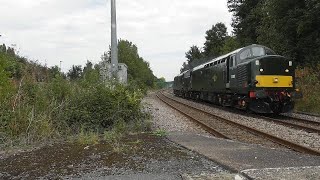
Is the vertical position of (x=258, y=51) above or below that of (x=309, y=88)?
above

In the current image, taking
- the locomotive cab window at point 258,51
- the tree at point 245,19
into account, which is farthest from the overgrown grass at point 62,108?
the tree at point 245,19

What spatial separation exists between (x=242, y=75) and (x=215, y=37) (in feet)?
241

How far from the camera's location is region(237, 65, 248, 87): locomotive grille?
18.6 metres

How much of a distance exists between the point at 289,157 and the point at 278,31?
85.2ft

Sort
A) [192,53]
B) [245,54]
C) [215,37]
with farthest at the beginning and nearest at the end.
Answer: [192,53] < [215,37] < [245,54]

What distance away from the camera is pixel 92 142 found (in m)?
9.25

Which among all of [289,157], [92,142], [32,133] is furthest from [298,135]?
[32,133]

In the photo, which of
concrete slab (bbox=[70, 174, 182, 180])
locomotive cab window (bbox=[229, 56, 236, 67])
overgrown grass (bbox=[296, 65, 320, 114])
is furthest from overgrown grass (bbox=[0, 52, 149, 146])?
overgrown grass (bbox=[296, 65, 320, 114])

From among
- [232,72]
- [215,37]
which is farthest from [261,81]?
[215,37]

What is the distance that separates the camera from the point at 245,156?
7691 mm

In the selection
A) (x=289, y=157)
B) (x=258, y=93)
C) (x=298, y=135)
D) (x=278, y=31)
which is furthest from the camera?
(x=278, y=31)

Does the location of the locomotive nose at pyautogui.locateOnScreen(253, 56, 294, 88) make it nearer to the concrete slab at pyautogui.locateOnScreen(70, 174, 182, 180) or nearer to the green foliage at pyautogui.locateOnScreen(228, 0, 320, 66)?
the green foliage at pyautogui.locateOnScreen(228, 0, 320, 66)

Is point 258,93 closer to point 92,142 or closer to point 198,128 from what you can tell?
point 198,128

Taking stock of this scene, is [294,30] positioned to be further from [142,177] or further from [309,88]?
[142,177]
